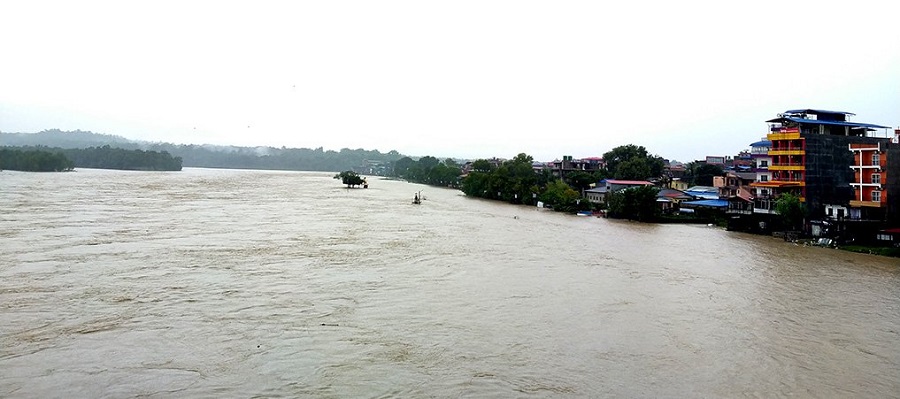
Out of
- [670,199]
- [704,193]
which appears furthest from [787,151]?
[704,193]

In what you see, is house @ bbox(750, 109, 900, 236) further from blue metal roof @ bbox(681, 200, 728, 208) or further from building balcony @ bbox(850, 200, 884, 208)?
blue metal roof @ bbox(681, 200, 728, 208)

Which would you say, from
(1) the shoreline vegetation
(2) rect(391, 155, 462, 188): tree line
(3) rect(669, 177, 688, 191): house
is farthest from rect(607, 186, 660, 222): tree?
(2) rect(391, 155, 462, 188): tree line

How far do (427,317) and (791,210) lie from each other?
1109 cm

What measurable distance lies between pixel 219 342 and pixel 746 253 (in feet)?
33.2

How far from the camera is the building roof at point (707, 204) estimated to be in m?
17.8

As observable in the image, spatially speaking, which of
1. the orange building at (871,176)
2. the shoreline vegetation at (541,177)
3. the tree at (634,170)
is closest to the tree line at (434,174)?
the shoreline vegetation at (541,177)

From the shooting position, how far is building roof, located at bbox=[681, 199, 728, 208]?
17781 mm

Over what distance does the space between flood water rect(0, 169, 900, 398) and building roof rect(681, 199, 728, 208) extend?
5989 mm

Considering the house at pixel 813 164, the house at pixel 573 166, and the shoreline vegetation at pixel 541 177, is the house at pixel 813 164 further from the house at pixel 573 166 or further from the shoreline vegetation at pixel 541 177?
the house at pixel 573 166

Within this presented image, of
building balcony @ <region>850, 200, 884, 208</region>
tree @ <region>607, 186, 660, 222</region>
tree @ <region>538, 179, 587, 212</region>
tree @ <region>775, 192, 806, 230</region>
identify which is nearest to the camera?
building balcony @ <region>850, 200, 884, 208</region>

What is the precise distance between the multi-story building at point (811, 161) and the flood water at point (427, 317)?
9.21ft

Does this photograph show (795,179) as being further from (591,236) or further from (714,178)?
(714,178)

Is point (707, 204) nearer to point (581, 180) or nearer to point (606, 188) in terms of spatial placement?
point (606, 188)

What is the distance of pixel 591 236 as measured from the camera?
529 inches
